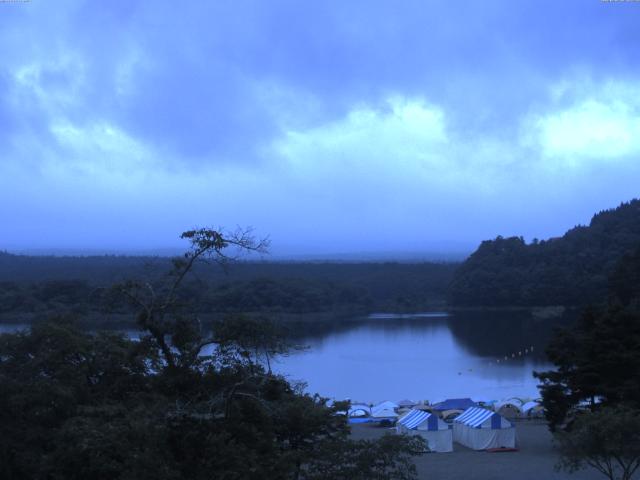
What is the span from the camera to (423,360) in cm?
2325

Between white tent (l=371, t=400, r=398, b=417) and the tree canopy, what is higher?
the tree canopy

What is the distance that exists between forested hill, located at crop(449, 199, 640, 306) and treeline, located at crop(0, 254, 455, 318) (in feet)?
9.56

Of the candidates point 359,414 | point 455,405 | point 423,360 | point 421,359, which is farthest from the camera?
point 421,359

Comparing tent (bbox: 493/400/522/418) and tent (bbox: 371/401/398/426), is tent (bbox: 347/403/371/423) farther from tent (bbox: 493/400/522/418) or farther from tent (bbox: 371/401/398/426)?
tent (bbox: 493/400/522/418)

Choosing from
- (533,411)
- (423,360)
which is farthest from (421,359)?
(533,411)

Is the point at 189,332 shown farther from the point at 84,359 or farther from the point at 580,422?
the point at 580,422

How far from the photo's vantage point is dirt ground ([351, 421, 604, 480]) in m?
8.78

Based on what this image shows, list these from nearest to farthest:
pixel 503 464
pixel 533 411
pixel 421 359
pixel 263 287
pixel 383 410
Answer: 1. pixel 503 464
2. pixel 533 411
3. pixel 383 410
4. pixel 421 359
5. pixel 263 287

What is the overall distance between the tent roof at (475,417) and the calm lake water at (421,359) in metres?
3.14

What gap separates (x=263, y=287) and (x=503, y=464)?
2578 centimetres

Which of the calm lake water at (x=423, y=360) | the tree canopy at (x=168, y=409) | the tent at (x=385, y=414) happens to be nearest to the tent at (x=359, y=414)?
the tent at (x=385, y=414)

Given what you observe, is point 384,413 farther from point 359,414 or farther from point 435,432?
point 435,432

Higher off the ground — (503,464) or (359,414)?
(503,464)

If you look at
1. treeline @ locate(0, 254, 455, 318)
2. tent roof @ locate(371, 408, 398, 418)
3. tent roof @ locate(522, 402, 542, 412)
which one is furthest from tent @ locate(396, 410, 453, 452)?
treeline @ locate(0, 254, 455, 318)
